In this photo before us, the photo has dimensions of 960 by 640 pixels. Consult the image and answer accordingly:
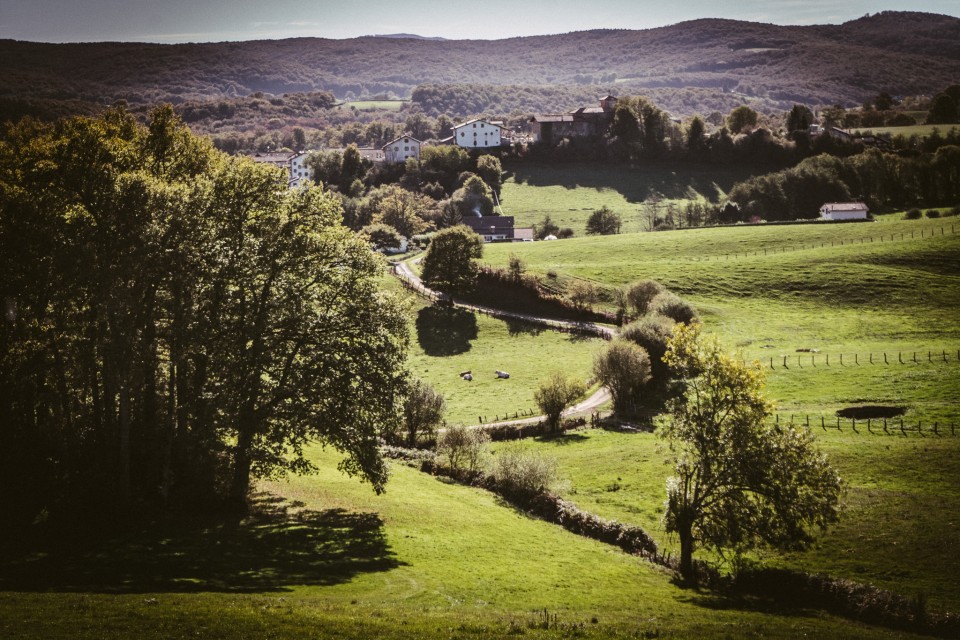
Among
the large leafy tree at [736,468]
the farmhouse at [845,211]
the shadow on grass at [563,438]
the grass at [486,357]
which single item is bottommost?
the shadow on grass at [563,438]

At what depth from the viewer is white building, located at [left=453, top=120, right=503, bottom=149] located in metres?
194

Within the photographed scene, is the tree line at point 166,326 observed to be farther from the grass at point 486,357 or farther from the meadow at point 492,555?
the grass at point 486,357

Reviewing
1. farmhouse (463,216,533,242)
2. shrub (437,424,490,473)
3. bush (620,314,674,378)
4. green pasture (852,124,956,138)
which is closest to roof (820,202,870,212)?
farmhouse (463,216,533,242)

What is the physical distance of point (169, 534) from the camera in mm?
31500

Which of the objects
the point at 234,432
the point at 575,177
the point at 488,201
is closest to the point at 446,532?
the point at 234,432

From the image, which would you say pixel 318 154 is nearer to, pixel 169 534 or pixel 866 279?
pixel 866 279

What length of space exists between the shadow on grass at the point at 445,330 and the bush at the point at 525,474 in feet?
131

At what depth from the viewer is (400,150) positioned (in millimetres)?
194125

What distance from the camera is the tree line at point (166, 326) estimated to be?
106 feet

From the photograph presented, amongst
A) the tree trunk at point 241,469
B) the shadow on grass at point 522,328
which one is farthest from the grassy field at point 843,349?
the tree trunk at point 241,469

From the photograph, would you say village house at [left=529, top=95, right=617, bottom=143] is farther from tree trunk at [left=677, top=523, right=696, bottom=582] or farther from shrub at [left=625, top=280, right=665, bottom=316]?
tree trunk at [left=677, top=523, right=696, bottom=582]

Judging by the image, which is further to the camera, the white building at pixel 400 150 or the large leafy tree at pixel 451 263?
the white building at pixel 400 150

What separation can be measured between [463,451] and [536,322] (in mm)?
45016

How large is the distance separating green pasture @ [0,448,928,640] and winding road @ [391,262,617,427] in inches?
1155
